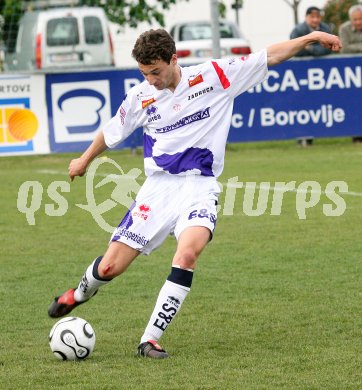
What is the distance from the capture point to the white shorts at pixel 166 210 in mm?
6688

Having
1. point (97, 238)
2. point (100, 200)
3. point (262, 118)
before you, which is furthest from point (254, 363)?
point (262, 118)

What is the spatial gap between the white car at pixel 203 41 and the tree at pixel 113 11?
0.65 m

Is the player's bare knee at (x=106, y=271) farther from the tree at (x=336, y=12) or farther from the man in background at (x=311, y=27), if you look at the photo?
the tree at (x=336, y=12)

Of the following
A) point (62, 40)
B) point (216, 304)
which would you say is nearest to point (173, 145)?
point (216, 304)

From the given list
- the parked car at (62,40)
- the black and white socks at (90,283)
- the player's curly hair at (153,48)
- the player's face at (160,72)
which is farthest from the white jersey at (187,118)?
the parked car at (62,40)

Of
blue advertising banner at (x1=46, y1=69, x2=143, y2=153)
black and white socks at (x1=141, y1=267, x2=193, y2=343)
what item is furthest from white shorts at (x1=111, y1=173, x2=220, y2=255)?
blue advertising banner at (x1=46, y1=69, x2=143, y2=153)

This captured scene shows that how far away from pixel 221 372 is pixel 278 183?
8.54m

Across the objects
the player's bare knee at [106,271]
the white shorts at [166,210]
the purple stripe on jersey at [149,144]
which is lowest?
the player's bare knee at [106,271]

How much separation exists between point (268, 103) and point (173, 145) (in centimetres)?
1135

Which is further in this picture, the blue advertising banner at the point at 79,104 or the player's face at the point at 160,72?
the blue advertising banner at the point at 79,104

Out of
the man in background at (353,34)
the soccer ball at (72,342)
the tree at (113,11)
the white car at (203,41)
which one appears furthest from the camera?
the white car at (203,41)

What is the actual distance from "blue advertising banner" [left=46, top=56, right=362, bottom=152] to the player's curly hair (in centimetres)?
1091

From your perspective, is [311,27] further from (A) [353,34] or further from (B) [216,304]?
(B) [216,304]

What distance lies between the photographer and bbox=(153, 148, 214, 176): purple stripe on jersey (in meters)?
6.77
